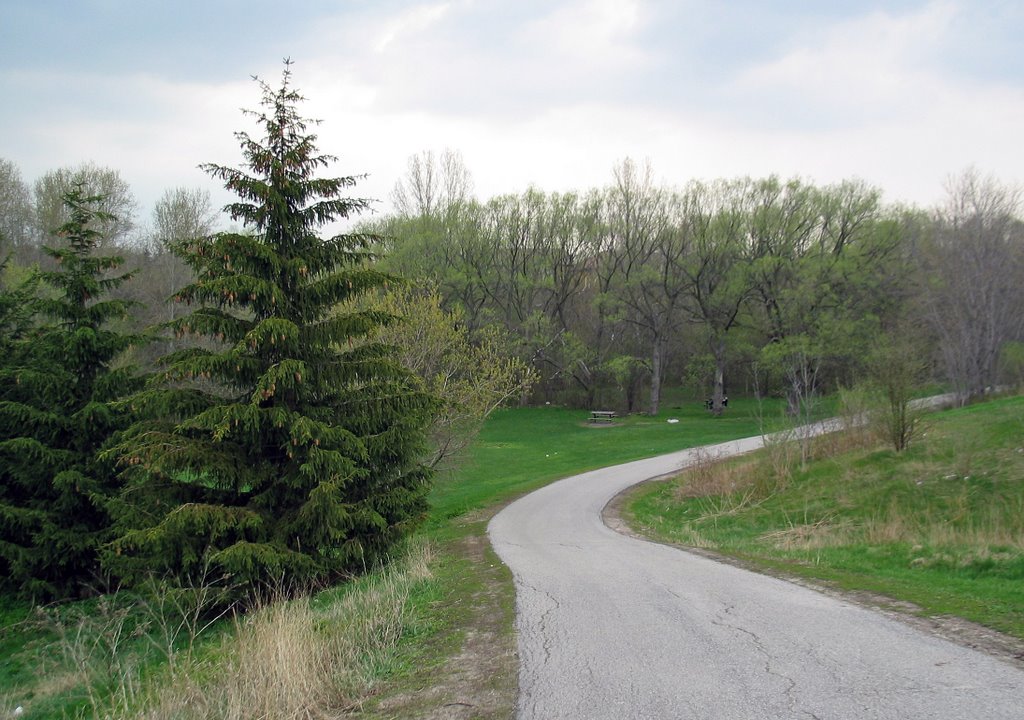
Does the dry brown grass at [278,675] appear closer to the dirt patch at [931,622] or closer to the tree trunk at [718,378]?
the dirt patch at [931,622]

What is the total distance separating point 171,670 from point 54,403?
13.3 meters

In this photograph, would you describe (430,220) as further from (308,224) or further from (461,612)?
(461,612)

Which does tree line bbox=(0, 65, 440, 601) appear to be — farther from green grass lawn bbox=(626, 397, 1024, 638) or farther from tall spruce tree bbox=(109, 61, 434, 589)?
green grass lawn bbox=(626, 397, 1024, 638)

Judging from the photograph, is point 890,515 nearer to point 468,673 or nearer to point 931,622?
point 931,622

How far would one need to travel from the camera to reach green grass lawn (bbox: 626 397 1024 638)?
9828mm

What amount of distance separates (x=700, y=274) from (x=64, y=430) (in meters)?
44.7

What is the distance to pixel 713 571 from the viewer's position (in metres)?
10.6

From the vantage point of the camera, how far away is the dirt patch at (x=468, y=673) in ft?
17.9

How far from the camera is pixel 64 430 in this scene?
16.8 metres

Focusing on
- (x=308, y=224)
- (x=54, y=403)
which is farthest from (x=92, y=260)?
(x=308, y=224)

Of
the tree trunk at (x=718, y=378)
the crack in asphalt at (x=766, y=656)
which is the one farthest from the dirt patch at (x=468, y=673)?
the tree trunk at (x=718, y=378)

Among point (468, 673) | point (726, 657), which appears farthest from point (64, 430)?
point (726, 657)

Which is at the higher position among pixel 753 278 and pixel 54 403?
pixel 753 278

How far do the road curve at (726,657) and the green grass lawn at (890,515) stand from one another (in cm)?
131
